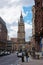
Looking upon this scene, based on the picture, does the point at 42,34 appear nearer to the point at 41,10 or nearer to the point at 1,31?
the point at 41,10

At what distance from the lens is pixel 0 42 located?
147 m

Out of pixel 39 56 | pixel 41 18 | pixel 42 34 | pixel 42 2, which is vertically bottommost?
pixel 39 56

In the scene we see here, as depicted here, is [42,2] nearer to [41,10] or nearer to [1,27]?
[41,10]

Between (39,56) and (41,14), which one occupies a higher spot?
(41,14)

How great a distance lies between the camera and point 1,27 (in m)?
154

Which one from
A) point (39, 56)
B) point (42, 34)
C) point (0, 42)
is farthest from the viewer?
point (0, 42)

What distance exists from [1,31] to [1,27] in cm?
242

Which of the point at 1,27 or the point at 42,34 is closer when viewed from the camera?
the point at 42,34

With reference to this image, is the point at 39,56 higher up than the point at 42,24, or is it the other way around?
the point at 42,24

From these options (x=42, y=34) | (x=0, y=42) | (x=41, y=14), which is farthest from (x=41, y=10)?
(x=0, y=42)

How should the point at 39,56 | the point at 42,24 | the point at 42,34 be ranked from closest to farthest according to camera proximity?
the point at 42,34 < the point at 39,56 < the point at 42,24

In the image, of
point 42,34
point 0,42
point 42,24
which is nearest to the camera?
point 42,34

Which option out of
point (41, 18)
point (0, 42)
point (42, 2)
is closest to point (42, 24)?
point (41, 18)

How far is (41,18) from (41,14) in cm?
100
